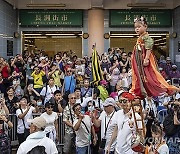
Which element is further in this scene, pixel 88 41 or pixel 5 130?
pixel 88 41

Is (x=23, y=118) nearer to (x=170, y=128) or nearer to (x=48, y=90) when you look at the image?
Answer: (x=48, y=90)

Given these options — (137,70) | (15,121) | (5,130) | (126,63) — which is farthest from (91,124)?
(126,63)

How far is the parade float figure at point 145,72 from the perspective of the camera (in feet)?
16.3

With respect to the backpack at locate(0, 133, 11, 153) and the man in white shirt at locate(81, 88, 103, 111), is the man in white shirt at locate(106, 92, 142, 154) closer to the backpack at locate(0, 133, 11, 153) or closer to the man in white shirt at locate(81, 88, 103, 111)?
the backpack at locate(0, 133, 11, 153)

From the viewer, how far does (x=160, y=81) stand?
16.5ft

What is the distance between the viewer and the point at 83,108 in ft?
31.9

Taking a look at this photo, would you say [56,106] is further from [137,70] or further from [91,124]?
[137,70]

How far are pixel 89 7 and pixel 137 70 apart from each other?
1621 centimetres

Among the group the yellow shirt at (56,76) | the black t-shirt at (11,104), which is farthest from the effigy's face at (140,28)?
the yellow shirt at (56,76)

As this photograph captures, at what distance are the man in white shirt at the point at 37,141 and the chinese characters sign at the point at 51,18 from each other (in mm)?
16172

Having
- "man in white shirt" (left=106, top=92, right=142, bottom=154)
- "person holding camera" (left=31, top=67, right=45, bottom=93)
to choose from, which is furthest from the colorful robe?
"person holding camera" (left=31, top=67, right=45, bottom=93)

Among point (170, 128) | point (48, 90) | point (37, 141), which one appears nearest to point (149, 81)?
point (37, 141)

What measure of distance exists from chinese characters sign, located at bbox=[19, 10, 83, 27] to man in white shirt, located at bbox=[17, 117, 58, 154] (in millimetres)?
16172

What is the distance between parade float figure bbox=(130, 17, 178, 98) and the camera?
495 cm
